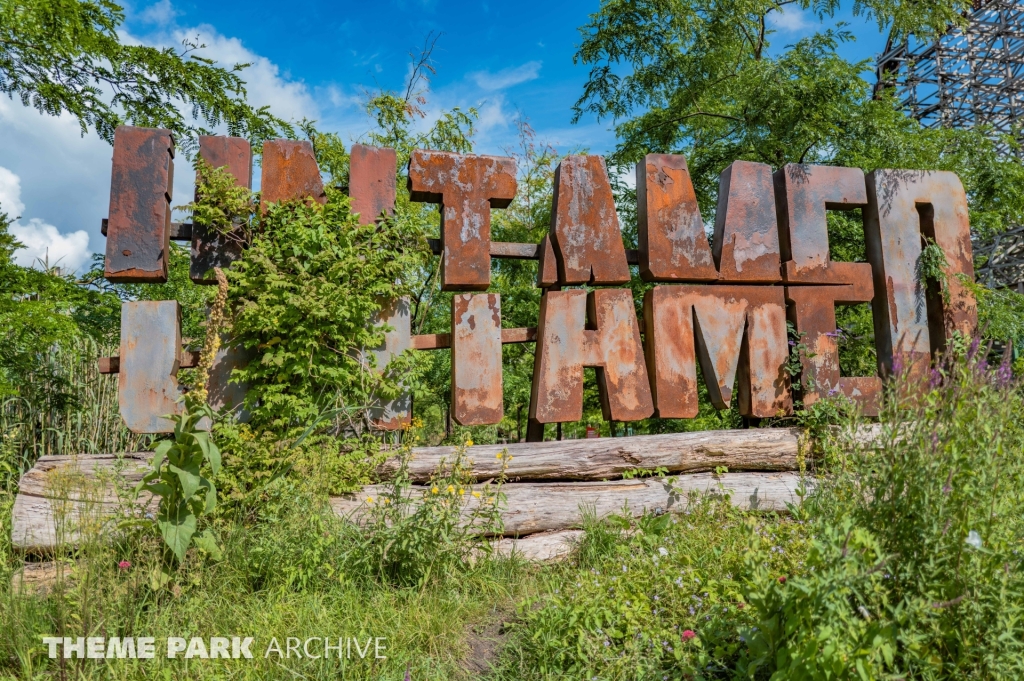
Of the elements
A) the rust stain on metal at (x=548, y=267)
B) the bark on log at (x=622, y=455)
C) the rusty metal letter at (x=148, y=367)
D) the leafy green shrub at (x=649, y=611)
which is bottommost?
the leafy green shrub at (x=649, y=611)

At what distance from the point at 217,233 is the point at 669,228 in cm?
354

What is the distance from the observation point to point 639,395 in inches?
206

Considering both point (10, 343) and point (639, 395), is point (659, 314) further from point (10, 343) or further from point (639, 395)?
point (10, 343)

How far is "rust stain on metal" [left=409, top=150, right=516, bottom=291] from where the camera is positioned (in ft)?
16.7

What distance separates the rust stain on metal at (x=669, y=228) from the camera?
5.38m

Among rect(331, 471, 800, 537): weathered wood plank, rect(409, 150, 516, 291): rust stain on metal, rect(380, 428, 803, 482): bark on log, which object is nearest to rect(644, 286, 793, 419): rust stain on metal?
rect(380, 428, 803, 482): bark on log

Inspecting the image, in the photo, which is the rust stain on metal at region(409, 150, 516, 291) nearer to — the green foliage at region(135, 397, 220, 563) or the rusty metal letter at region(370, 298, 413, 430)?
the rusty metal letter at region(370, 298, 413, 430)

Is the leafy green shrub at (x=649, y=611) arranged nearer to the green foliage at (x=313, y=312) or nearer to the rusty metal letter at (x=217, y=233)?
the green foliage at (x=313, y=312)

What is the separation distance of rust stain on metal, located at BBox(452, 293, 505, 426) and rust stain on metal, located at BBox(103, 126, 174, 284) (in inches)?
86.0

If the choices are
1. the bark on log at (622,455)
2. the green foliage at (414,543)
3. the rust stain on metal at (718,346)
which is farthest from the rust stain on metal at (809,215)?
the green foliage at (414,543)

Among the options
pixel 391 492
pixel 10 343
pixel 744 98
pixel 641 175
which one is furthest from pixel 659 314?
pixel 10 343

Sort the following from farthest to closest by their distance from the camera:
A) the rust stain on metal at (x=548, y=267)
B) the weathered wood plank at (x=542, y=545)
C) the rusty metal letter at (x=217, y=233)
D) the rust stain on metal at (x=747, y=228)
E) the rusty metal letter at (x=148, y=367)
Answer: the rust stain on metal at (x=747, y=228), the rust stain on metal at (x=548, y=267), the rusty metal letter at (x=217, y=233), the rusty metal letter at (x=148, y=367), the weathered wood plank at (x=542, y=545)

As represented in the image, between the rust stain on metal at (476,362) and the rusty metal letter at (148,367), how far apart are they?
197cm

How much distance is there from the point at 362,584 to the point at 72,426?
12.7ft
